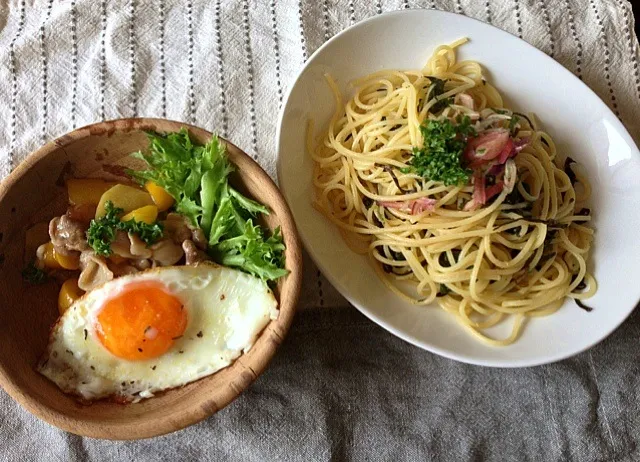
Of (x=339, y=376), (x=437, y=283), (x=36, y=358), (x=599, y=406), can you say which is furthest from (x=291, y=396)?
(x=599, y=406)

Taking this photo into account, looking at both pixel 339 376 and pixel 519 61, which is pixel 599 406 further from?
pixel 519 61

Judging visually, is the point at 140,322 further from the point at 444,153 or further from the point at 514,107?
the point at 514,107

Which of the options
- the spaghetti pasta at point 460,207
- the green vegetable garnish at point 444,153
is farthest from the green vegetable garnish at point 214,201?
the green vegetable garnish at point 444,153

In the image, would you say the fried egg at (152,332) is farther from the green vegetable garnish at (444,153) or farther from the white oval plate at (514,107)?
the green vegetable garnish at (444,153)

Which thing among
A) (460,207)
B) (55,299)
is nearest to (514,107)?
(460,207)

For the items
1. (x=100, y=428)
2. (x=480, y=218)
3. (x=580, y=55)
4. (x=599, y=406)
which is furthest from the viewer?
(x=580, y=55)
